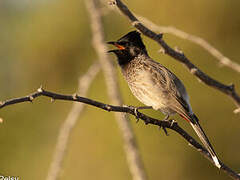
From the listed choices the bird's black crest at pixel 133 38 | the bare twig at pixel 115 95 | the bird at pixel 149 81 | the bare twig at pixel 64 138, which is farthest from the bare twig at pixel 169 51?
the bird's black crest at pixel 133 38

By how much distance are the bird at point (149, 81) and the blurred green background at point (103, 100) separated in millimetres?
1309

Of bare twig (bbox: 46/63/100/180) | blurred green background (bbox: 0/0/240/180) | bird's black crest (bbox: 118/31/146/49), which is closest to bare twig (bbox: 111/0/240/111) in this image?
bare twig (bbox: 46/63/100/180)

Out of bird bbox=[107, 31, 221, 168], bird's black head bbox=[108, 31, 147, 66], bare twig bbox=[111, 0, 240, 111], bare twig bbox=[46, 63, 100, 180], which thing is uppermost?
bird's black head bbox=[108, 31, 147, 66]

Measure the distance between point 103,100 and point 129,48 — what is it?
63.6 inches

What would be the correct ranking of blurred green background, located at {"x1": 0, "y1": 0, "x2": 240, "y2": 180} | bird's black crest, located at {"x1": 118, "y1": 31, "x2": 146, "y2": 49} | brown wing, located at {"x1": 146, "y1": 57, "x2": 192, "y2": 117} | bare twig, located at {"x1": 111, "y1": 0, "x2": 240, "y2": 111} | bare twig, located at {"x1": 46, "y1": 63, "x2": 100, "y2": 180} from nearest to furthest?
bare twig, located at {"x1": 111, "y1": 0, "x2": 240, "y2": 111} → bare twig, located at {"x1": 46, "y1": 63, "x2": 100, "y2": 180} → brown wing, located at {"x1": 146, "y1": 57, "x2": 192, "y2": 117} → bird's black crest, located at {"x1": 118, "y1": 31, "x2": 146, "y2": 49} → blurred green background, located at {"x1": 0, "y1": 0, "x2": 240, "y2": 180}

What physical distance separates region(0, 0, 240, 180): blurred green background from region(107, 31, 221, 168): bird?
51.6 inches

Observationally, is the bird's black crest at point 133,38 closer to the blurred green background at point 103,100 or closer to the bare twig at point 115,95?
the bare twig at point 115,95

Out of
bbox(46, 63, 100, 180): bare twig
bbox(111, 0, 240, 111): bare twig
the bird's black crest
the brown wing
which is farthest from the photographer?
the bird's black crest

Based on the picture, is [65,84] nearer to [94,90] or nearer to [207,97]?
[94,90]

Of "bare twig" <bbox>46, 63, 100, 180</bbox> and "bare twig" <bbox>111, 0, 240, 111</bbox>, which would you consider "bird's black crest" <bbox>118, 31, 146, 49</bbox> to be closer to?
"bare twig" <bbox>46, 63, 100, 180</bbox>

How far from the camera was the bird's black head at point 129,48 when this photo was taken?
12.7ft

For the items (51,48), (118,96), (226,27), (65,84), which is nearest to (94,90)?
(65,84)

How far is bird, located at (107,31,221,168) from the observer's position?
3.59 m

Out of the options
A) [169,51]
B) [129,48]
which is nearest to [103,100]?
[129,48]
